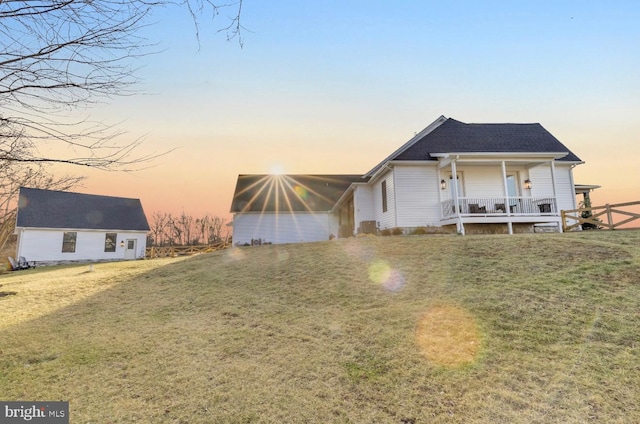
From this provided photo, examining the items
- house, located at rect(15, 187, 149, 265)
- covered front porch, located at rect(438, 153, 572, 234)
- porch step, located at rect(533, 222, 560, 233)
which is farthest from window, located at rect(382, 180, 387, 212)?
house, located at rect(15, 187, 149, 265)

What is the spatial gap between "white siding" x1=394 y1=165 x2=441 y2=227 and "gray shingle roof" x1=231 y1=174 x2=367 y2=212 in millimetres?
12039

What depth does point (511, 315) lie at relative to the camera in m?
5.28

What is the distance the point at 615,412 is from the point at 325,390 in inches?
114

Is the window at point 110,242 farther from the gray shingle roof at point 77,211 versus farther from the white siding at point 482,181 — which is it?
the white siding at point 482,181

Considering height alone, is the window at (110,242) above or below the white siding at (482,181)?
below

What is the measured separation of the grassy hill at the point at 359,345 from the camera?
11.2 ft

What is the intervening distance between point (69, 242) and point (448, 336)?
3313 centimetres

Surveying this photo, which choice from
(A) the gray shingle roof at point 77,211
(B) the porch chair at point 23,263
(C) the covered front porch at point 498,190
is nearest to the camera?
(C) the covered front porch at point 498,190

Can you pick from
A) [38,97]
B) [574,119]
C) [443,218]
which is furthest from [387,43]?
[574,119]

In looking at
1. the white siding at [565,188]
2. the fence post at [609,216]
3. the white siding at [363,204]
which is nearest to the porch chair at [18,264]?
the white siding at [363,204]

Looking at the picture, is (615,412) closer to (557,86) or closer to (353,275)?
(353,275)

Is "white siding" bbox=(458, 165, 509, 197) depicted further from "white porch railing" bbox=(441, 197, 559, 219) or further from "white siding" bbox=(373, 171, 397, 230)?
"white siding" bbox=(373, 171, 397, 230)

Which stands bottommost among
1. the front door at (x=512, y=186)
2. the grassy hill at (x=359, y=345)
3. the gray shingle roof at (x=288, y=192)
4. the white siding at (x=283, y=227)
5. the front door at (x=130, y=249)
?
the grassy hill at (x=359, y=345)

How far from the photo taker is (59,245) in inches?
1073
